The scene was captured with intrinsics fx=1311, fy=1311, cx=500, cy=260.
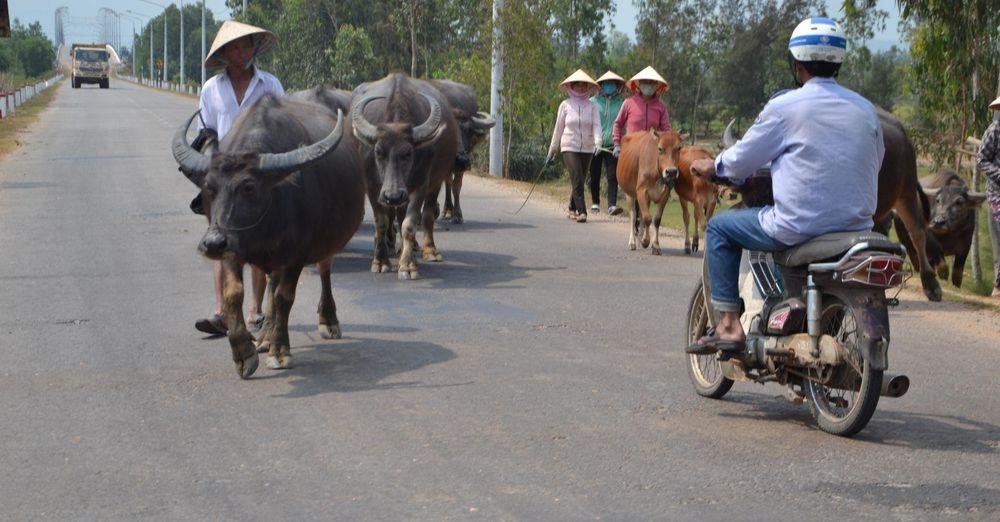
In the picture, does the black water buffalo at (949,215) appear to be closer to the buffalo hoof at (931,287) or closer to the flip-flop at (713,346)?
the buffalo hoof at (931,287)

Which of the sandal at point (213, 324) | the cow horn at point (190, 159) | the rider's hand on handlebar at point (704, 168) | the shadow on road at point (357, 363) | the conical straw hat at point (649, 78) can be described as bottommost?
the shadow on road at point (357, 363)

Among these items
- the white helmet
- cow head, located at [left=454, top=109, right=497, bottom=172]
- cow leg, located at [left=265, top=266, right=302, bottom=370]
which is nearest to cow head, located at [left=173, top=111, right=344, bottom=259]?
cow leg, located at [left=265, top=266, right=302, bottom=370]

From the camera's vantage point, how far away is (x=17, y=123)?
43.2 metres

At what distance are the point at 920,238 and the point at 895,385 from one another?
5.97 metres

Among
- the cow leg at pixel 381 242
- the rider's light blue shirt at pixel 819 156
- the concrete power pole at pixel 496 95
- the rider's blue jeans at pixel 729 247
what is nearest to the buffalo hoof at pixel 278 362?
the rider's blue jeans at pixel 729 247

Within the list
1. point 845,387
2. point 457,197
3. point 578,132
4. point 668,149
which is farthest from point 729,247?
point 578,132

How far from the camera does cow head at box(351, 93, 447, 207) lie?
1244 centimetres

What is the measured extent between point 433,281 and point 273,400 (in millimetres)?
4875

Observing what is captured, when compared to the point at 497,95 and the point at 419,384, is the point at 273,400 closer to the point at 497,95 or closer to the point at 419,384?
the point at 419,384

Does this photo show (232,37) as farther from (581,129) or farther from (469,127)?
(581,129)

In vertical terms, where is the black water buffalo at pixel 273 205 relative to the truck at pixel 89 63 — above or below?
above

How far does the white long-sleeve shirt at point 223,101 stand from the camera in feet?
32.1

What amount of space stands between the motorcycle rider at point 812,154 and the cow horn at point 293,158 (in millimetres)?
2727

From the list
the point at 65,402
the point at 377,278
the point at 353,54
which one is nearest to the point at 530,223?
the point at 377,278
